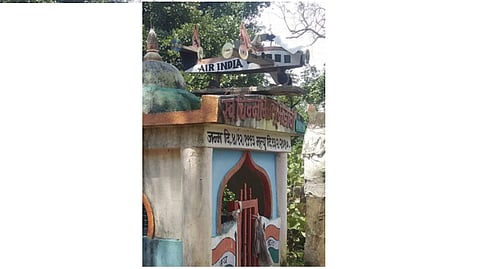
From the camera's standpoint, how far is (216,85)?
3354 millimetres

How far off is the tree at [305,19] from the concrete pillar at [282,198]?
2.42 feet

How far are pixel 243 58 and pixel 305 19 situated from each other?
418mm

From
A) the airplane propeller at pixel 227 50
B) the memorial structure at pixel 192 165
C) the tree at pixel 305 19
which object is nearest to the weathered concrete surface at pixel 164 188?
the memorial structure at pixel 192 165

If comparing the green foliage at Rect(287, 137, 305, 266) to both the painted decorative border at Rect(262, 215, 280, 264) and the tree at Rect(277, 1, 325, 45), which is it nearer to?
the painted decorative border at Rect(262, 215, 280, 264)

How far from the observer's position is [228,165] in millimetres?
3348

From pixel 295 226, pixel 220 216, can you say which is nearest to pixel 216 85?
pixel 220 216

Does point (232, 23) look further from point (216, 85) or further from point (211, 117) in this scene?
point (211, 117)

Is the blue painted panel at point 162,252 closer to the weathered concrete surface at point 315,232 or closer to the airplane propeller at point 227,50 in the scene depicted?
the weathered concrete surface at point 315,232

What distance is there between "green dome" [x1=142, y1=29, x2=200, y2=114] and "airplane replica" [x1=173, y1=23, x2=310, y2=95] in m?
0.12

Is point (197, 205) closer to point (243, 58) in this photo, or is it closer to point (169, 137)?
point (169, 137)

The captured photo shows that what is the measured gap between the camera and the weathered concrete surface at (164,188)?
324cm

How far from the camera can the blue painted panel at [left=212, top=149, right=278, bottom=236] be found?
10.7 feet

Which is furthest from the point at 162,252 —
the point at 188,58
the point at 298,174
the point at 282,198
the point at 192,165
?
the point at 188,58

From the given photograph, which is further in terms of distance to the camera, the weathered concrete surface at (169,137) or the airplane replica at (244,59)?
the airplane replica at (244,59)
